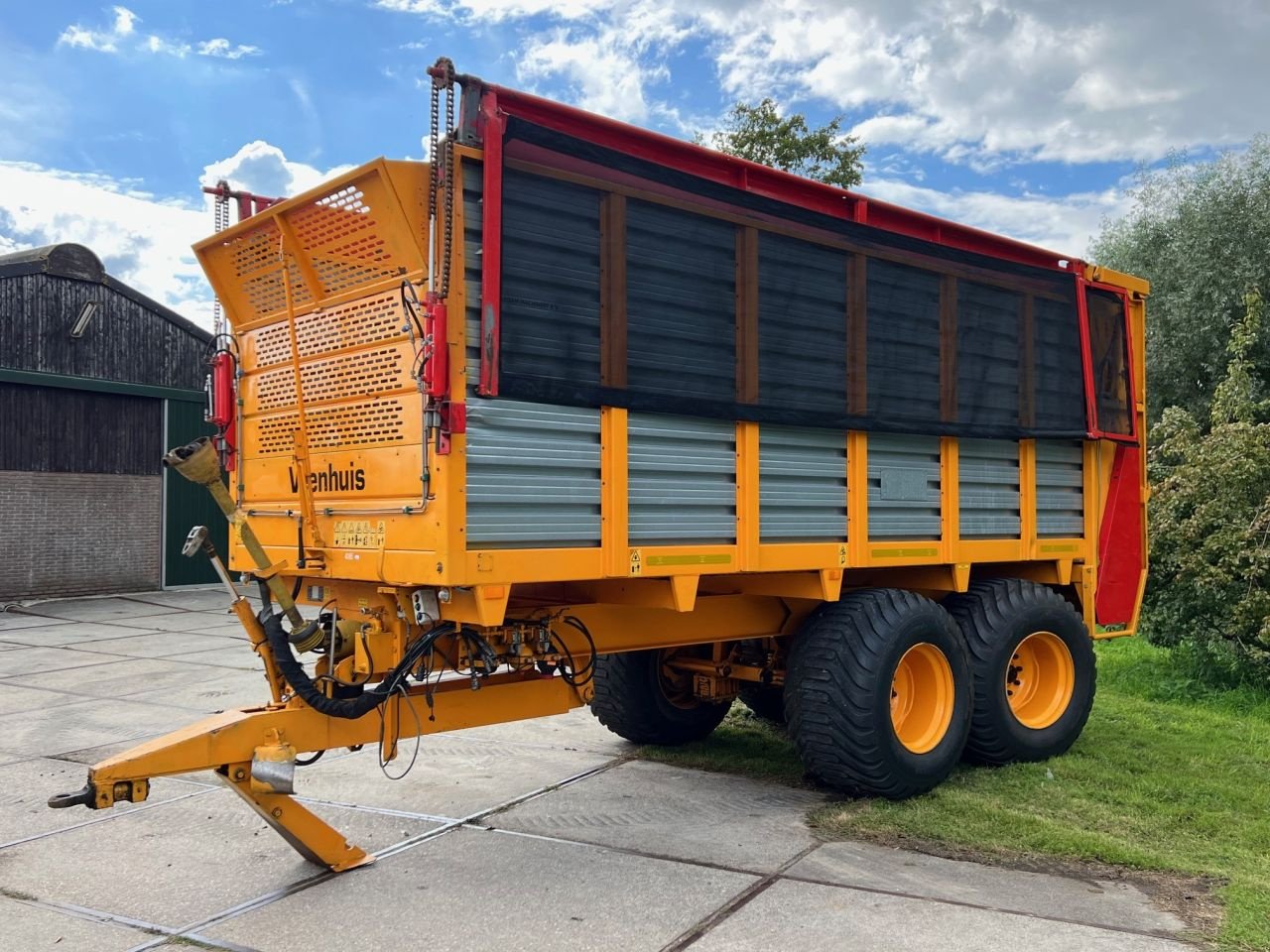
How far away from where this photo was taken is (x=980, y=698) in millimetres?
6332

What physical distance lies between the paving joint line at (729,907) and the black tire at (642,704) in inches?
76.4

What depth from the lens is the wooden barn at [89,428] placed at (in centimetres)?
1661

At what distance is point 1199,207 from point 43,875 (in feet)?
64.6

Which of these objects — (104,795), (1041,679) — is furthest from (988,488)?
(104,795)

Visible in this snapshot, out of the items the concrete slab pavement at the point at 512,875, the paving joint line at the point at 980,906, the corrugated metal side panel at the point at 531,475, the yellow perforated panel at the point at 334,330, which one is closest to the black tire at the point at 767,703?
the concrete slab pavement at the point at 512,875

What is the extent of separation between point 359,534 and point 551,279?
53.5 inches

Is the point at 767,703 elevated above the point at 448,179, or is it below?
below

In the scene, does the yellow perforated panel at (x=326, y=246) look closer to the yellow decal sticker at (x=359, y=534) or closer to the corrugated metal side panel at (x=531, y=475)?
the corrugated metal side panel at (x=531, y=475)

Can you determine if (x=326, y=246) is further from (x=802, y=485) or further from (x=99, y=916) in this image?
(x=99, y=916)

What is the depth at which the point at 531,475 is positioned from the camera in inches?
171

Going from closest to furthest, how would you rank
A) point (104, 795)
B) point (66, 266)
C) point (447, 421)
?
point (104, 795) < point (447, 421) < point (66, 266)

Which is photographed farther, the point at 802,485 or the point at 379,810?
the point at 379,810

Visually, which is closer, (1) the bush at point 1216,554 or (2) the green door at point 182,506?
(1) the bush at point 1216,554

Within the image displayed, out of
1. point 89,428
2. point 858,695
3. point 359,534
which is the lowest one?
point 858,695
